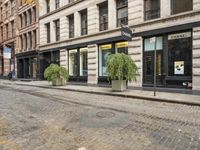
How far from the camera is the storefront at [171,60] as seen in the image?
13922mm

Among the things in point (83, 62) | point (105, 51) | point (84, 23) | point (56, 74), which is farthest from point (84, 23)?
point (56, 74)

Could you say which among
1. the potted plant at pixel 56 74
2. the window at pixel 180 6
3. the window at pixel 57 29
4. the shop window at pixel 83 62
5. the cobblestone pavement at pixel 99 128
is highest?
the window at pixel 57 29

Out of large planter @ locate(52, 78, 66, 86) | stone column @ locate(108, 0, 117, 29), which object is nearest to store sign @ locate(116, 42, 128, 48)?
stone column @ locate(108, 0, 117, 29)

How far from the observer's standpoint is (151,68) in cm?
1592

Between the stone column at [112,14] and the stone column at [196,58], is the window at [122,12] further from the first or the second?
the stone column at [196,58]

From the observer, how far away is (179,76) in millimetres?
14281

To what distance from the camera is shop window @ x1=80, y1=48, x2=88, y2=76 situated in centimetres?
2171

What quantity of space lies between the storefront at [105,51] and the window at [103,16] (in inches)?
73.4

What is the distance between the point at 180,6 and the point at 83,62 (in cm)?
1128

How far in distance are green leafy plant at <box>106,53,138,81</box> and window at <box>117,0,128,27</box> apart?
5.83m

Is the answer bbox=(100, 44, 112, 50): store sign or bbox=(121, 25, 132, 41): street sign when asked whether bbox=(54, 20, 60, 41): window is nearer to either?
bbox=(100, 44, 112, 50): store sign

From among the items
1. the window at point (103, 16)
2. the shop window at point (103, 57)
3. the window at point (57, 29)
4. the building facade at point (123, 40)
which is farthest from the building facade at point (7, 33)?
the shop window at point (103, 57)

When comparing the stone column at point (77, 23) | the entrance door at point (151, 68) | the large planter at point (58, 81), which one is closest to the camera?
the entrance door at point (151, 68)

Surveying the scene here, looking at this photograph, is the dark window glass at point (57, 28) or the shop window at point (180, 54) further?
the dark window glass at point (57, 28)
